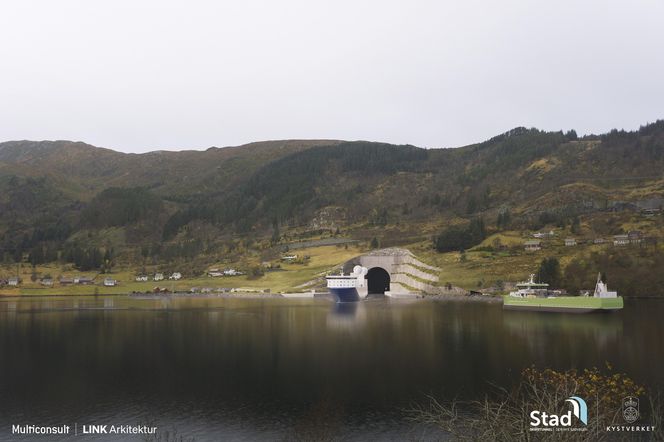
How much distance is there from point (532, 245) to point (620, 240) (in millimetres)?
17469

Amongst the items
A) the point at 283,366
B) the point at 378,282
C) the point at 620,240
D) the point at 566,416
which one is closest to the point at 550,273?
the point at 620,240

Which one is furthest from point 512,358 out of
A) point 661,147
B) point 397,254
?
point 661,147

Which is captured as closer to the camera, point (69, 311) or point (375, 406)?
point (375, 406)

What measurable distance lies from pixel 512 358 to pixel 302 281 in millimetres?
95947

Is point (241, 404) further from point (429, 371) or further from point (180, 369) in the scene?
point (429, 371)

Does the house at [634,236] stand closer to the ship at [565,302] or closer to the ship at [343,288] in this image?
the ship at [565,302]

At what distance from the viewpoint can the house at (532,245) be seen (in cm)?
12498

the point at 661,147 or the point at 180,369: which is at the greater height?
the point at 661,147

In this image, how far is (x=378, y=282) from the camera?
14850 centimetres

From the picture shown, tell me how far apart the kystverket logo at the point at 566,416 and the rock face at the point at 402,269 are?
103m

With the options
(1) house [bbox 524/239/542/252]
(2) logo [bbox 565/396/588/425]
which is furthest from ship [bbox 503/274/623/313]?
(2) logo [bbox 565/396/588/425]

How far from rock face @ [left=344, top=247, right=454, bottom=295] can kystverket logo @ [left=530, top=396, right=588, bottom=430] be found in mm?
102784

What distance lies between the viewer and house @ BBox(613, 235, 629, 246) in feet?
376

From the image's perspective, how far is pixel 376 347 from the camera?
48594 millimetres
